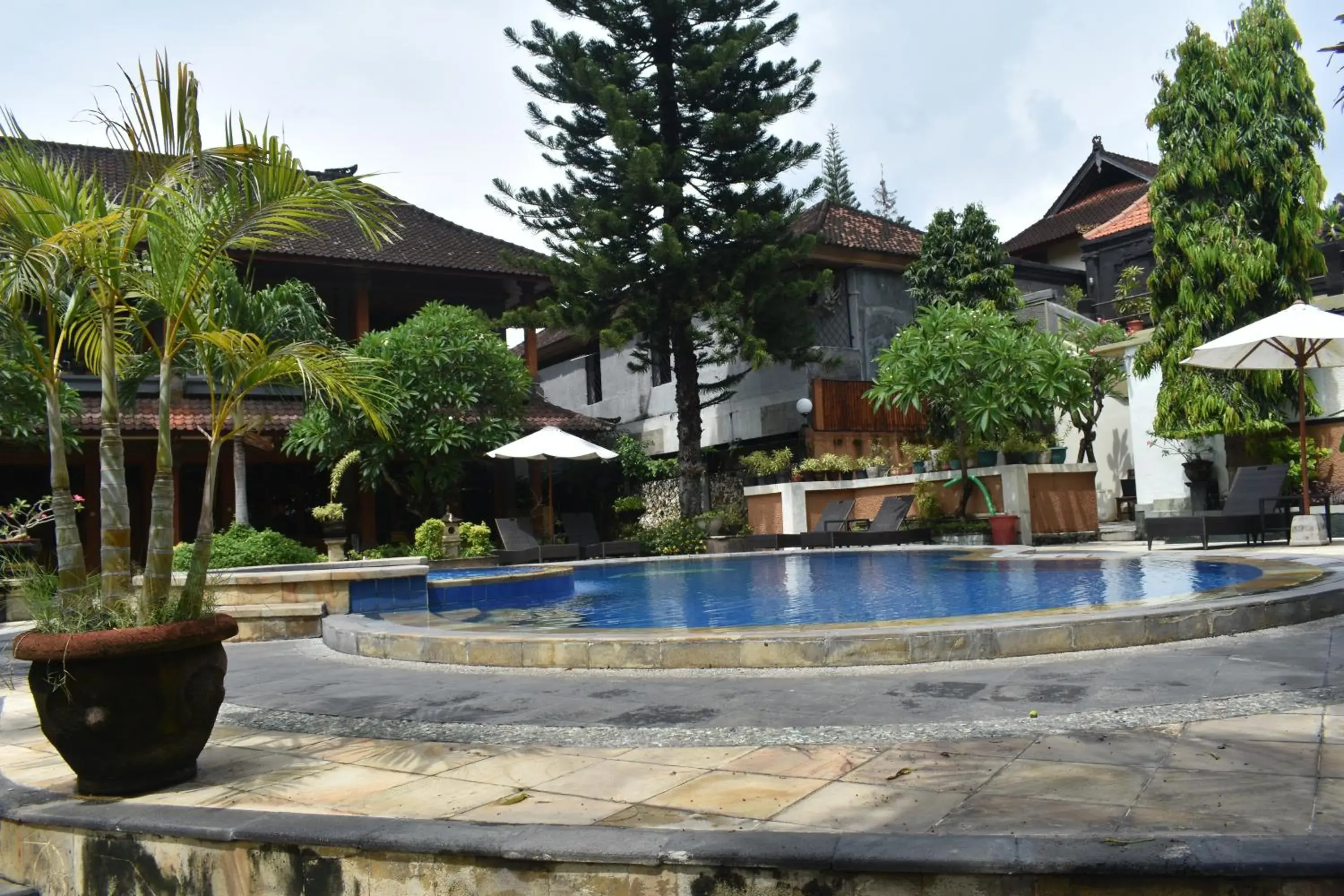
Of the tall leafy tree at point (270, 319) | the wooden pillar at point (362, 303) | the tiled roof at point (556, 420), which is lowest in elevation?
the tiled roof at point (556, 420)

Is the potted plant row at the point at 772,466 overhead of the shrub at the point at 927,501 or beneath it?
overhead

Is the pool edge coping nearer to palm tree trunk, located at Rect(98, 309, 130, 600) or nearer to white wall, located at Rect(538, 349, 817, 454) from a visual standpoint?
palm tree trunk, located at Rect(98, 309, 130, 600)

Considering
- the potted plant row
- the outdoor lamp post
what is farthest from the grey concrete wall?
the outdoor lamp post

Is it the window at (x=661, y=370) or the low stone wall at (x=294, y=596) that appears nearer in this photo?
the low stone wall at (x=294, y=596)

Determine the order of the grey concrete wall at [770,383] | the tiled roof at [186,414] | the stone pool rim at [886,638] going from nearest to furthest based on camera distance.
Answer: the stone pool rim at [886,638] < the tiled roof at [186,414] < the grey concrete wall at [770,383]

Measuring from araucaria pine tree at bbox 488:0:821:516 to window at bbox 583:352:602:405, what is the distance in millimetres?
6155

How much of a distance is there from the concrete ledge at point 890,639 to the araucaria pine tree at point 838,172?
142 feet

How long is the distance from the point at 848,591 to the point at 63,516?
23.0 ft

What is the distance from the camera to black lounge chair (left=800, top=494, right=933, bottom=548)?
15.8 m

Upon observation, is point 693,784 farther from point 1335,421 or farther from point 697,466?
point 697,466

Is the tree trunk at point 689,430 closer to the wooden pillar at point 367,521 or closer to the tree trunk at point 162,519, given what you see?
the wooden pillar at point 367,521

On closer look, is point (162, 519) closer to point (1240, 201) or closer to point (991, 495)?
point (991, 495)

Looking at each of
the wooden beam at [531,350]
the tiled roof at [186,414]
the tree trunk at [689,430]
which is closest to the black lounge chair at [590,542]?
the tree trunk at [689,430]

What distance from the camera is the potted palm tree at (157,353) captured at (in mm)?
3527
